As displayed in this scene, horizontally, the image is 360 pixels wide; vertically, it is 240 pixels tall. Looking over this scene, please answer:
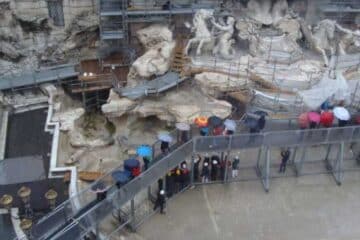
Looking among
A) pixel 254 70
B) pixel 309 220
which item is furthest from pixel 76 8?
pixel 309 220

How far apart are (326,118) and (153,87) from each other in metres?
7.53

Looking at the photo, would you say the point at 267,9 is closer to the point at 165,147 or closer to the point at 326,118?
the point at 326,118

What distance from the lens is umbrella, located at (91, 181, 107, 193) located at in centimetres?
1684

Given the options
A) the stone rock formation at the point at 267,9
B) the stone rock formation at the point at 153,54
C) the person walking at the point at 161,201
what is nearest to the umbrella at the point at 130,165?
the person walking at the point at 161,201

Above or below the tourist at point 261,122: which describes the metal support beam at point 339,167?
below

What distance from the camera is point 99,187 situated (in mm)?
17109

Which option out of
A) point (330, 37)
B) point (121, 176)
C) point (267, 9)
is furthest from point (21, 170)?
point (330, 37)

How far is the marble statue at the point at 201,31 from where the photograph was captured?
2448 centimetres

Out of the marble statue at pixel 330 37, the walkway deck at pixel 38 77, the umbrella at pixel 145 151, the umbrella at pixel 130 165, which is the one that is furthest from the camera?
the marble statue at pixel 330 37

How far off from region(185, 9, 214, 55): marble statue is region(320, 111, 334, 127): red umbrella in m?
6.89

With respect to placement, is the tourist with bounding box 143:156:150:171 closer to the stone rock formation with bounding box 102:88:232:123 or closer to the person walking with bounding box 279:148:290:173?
the stone rock formation with bounding box 102:88:232:123

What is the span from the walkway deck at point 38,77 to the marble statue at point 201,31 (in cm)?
645

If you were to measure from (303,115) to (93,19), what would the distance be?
12.5 m

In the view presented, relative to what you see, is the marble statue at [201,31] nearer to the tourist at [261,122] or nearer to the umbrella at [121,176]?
the tourist at [261,122]
